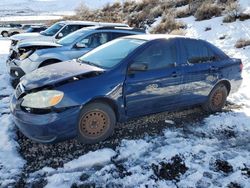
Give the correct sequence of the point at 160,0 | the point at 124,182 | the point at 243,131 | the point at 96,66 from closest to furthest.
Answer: the point at 124,182 → the point at 96,66 → the point at 243,131 → the point at 160,0

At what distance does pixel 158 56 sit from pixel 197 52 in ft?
3.21

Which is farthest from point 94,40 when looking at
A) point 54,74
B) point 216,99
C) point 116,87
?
point 116,87

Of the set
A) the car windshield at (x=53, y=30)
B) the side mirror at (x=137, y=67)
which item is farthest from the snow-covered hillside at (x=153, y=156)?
the car windshield at (x=53, y=30)

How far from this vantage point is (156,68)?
225 inches

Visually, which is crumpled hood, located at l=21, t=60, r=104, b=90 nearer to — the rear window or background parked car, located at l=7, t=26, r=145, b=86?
the rear window

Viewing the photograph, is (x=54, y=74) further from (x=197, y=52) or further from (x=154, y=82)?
(x=197, y=52)

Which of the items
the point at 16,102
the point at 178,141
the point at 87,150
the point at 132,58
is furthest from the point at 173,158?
the point at 16,102

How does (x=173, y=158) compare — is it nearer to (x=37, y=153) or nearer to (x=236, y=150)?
(x=236, y=150)

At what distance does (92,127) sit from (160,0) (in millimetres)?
21935

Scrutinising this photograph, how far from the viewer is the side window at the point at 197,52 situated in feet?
20.4

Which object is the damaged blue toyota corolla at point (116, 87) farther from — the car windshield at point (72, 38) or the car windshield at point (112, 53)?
the car windshield at point (72, 38)

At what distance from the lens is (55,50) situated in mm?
8289

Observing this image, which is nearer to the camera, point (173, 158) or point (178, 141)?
point (173, 158)

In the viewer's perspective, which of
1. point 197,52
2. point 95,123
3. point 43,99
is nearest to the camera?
point 43,99
